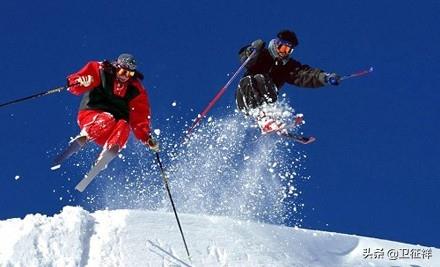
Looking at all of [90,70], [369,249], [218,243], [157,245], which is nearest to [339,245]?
[369,249]

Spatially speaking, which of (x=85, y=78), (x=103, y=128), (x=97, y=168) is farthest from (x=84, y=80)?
(x=97, y=168)

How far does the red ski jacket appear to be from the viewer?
32.6 ft

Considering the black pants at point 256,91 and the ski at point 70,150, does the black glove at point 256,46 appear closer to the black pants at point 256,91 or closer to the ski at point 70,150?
the black pants at point 256,91

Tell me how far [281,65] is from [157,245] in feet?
12.6

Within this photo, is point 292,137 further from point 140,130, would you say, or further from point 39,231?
point 39,231

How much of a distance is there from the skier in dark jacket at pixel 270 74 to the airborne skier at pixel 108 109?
162 cm

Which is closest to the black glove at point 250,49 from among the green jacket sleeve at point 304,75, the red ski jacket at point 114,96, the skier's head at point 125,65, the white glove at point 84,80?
the green jacket sleeve at point 304,75

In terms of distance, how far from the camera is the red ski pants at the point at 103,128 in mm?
9867

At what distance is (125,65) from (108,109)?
601mm

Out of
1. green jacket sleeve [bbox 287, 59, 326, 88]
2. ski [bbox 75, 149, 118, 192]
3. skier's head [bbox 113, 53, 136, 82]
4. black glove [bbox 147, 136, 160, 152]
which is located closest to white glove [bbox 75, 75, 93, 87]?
skier's head [bbox 113, 53, 136, 82]

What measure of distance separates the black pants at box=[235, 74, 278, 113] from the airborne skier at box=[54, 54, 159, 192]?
62.5 inches

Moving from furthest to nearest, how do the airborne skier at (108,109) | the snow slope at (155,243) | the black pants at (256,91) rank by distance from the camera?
the black pants at (256,91) → the airborne skier at (108,109) → the snow slope at (155,243)

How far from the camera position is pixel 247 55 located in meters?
11.1

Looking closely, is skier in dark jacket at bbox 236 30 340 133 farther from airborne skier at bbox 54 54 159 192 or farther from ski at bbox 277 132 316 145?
airborne skier at bbox 54 54 159 192
